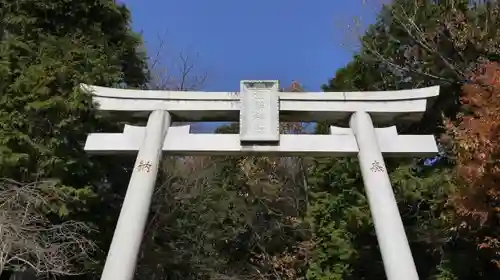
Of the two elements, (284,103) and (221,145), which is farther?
(284,103)

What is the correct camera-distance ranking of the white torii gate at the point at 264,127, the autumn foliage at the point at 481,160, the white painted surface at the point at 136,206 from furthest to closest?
1. the white torii gate at the point at 264,127
2. the autumn foliage at the point at 481,160
3. the white painted surface at the point at 136,206

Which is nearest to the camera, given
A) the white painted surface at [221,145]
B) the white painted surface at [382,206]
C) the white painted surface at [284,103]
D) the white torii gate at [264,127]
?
the white painted surface at [382,206]

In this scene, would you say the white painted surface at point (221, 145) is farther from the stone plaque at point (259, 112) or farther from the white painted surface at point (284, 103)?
the white painted surface at point (284, 103)

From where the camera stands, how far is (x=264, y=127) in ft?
26.1

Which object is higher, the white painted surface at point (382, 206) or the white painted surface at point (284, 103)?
the white painted surface at point (284, 103)

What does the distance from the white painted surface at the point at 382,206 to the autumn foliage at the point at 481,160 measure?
1210mm

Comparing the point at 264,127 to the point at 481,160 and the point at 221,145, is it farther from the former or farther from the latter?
the point at 481,160

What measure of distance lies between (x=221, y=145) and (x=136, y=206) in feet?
4.87

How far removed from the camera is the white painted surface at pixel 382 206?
691 cm

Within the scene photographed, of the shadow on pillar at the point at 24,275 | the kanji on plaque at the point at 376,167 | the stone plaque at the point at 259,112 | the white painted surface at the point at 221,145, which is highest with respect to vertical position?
the stone plaque at the point at 259,112

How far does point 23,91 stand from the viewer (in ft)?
29.5

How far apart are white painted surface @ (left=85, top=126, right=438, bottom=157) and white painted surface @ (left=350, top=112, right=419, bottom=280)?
0.66 feet

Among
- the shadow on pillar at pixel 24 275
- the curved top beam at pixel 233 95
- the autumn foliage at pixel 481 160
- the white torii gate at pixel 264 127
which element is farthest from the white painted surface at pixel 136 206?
the autumn foliage at pixel 481 160

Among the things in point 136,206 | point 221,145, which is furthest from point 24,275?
point 221,145
